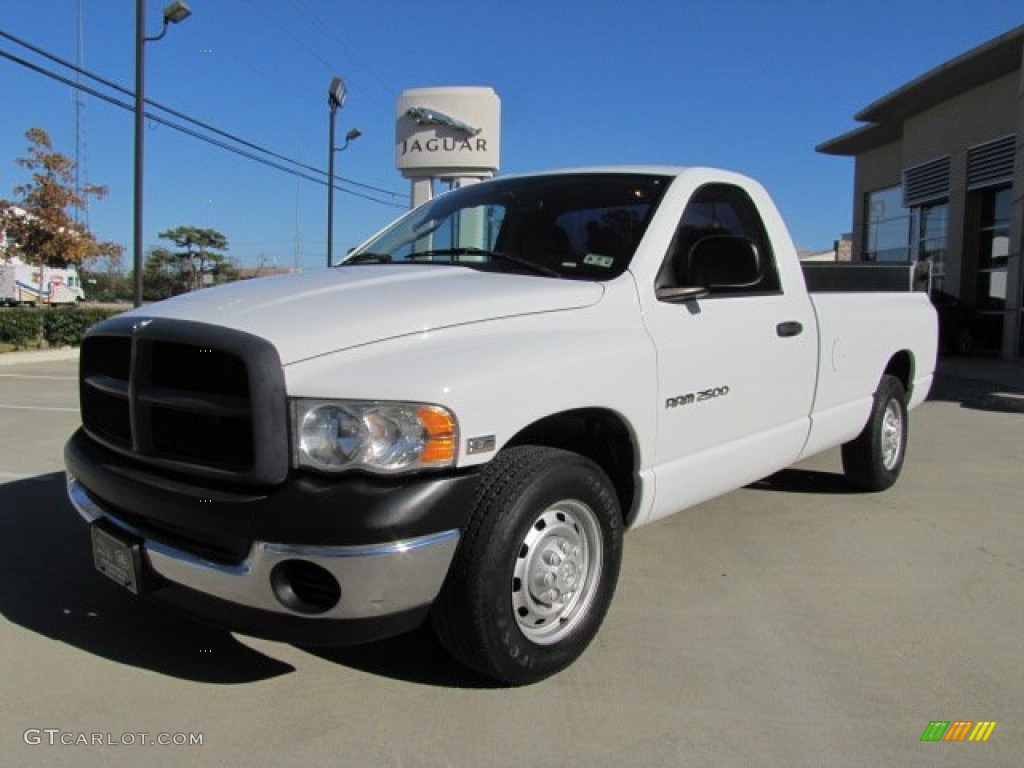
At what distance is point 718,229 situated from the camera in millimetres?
4293

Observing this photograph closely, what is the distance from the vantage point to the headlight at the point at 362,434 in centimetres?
258

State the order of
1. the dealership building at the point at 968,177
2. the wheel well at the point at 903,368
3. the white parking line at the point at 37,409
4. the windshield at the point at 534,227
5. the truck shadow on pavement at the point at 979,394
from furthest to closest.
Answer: the dealership building at the point at 968,177
the truck shadow on pavement at the point at 979,394
the white parking line at the point at 37,409
the wheel well at the point at 903,368
the windshield at the point at 534,227

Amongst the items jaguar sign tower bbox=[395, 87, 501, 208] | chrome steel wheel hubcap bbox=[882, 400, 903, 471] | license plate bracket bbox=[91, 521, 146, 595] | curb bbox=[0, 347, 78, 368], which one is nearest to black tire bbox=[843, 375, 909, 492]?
chrome steel wheel hubcap bbox=[882, 400, 903, 471]

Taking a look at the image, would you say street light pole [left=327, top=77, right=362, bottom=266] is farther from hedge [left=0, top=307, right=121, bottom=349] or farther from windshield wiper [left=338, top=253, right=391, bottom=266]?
windshield wiper [left=338, top=253, right=391, bottom=266]

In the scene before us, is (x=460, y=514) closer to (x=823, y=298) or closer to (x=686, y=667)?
(x=686, y=667)

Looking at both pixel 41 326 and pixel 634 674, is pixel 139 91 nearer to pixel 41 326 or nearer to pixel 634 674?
pixel 41 326

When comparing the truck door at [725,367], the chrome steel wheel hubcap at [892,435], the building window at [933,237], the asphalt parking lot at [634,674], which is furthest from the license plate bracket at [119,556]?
the building window at [933,237]

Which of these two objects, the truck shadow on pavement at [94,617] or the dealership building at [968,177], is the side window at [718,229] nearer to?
the truck shadow on pavement at [94,617]

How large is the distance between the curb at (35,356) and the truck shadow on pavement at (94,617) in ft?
43.1

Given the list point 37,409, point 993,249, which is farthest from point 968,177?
point 37,409

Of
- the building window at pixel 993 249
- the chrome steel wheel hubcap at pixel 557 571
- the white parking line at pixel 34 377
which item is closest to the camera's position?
the chrome steel wheel hubcap at pixel 557 571

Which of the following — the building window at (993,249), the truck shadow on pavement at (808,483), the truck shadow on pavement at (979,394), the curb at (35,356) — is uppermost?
the building window at (993,249)

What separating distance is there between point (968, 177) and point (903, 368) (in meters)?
16.8

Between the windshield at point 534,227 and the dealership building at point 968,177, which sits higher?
the dealership building at point 968,177
